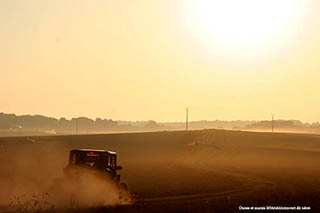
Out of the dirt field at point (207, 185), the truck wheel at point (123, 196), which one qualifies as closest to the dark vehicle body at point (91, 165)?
the truck wheel at point (123, 196)

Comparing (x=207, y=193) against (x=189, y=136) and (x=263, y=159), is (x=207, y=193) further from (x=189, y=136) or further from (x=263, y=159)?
(x=189, y=136)

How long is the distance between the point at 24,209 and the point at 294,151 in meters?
56.3

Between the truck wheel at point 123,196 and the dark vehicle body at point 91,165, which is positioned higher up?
the dark vehicle body at point 91,165

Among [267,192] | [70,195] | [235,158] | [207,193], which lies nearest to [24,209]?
[70,195]

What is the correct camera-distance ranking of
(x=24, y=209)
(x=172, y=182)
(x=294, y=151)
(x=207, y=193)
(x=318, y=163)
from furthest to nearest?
(x=294, y=151)
(x=318, y=163)
(x=172, y=182)
(x=207, y=193)
(x=24, y=209)

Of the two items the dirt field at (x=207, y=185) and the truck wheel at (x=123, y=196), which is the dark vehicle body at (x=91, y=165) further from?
the dirt field at (x=207, y=185)

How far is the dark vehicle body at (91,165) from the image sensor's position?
68.7 ft

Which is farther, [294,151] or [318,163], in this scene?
[294,151]

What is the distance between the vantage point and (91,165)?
21.9 m

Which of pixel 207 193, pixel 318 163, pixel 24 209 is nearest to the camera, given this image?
pixel 24 209

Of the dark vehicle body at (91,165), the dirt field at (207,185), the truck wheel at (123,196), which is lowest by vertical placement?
the dirt field at (207,185)

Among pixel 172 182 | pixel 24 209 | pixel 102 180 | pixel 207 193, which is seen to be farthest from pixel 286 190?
pixel 24 209

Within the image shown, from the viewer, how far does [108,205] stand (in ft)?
64.8

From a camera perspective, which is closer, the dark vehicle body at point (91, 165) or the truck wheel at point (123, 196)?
the truck wheel at point (123, 196)
